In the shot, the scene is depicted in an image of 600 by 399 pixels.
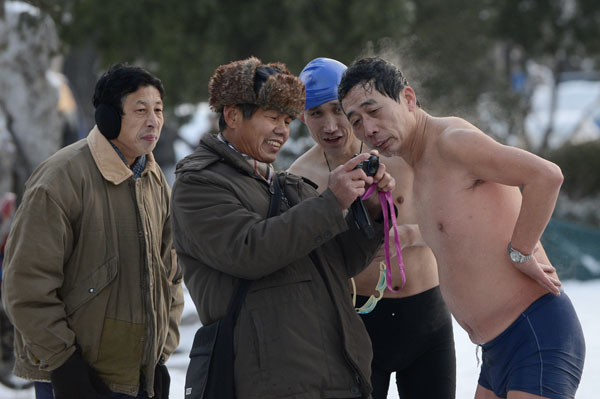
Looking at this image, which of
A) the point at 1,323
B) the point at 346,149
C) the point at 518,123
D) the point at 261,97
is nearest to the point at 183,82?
the point at 1,323

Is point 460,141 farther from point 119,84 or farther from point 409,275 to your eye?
point 119,84

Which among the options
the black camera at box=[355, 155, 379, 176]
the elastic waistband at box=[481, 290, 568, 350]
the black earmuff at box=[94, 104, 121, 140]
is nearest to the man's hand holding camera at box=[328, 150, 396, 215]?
the black camera at box=[355, 155, 379, 176]

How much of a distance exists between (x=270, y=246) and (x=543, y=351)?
971 mm

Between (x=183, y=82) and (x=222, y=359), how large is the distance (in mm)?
9280

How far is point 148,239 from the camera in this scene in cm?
314

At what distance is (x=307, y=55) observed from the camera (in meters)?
10.7

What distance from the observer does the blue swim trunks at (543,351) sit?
2539mm

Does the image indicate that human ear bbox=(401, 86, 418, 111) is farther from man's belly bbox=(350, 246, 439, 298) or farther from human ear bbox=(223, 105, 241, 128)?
man's belly bbox=(350, 246, 439, 298)

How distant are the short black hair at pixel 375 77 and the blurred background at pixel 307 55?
482 centimetres

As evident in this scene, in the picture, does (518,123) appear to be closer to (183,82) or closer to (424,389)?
→ (183,82)

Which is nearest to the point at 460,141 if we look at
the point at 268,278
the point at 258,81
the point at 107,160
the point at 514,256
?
the point at 514,256

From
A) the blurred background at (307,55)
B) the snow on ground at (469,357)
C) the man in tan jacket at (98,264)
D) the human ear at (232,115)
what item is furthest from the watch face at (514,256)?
the blurred background at (307,55)

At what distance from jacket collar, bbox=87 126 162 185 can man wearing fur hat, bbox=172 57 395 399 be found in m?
0.66

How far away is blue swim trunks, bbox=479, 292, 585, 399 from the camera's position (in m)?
2.54
